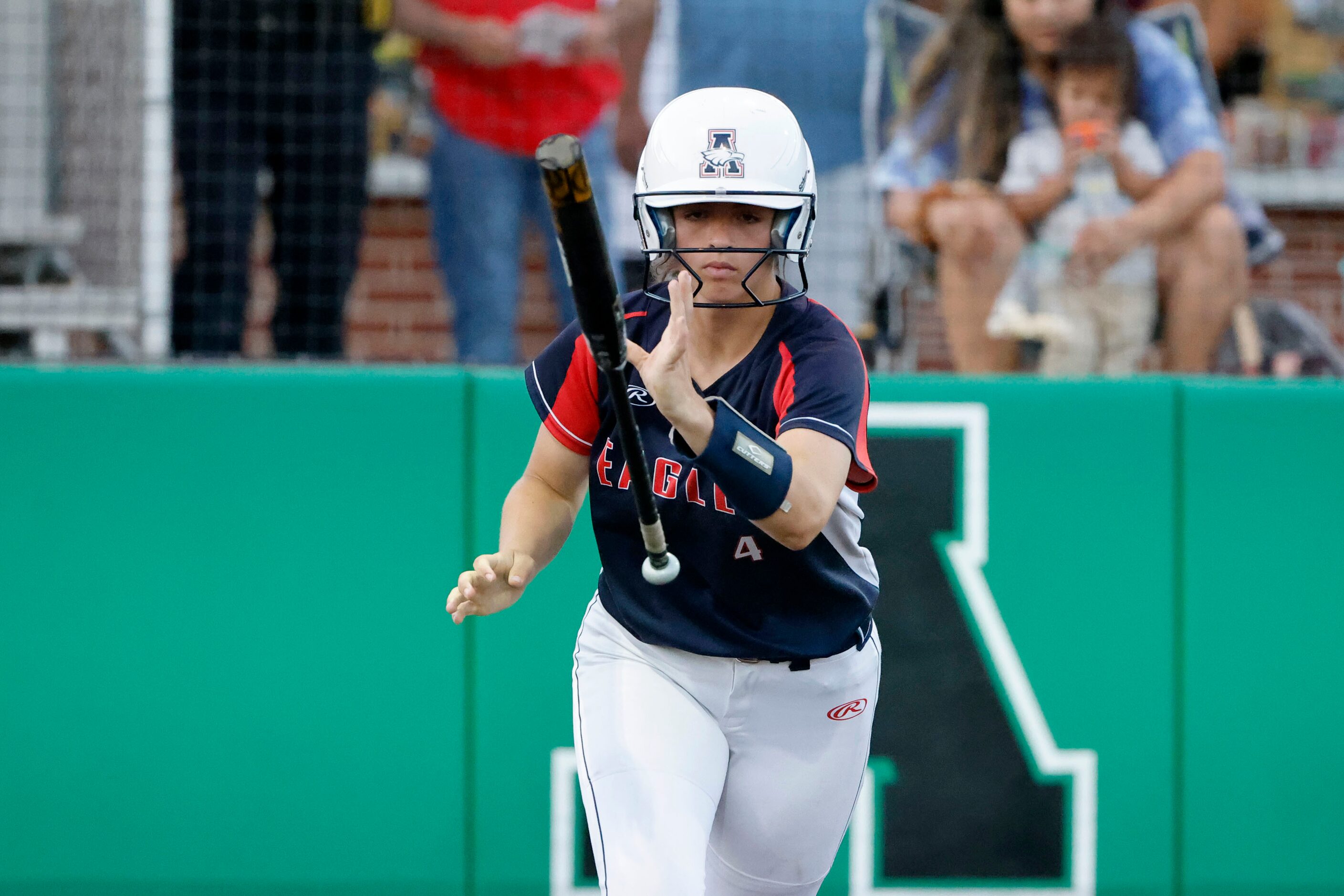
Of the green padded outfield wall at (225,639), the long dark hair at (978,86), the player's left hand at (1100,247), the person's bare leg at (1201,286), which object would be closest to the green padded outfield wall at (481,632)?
the green padded outfield wall at (225,639)

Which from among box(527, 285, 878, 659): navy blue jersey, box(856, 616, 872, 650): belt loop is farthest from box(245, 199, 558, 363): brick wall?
box(856, 616, 872, 650): belt loop

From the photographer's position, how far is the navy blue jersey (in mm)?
2926

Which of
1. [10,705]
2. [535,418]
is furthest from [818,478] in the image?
[10,705]

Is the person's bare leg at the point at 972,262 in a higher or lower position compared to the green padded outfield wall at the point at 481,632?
higher

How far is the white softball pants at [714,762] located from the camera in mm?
2879

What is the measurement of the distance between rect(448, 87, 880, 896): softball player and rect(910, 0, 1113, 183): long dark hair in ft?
8.49

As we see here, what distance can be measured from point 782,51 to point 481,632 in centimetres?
238

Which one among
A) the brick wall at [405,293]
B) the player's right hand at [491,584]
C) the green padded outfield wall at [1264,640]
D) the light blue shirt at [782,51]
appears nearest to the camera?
the player's right hand at [491,584]

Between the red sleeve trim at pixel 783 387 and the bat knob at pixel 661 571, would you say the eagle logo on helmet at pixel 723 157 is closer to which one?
the red sleeve trim at pixel 783 387

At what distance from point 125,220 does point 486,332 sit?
4.03ft

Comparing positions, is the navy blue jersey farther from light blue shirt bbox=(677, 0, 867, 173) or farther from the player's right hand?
light blue shirt bbox=(677, 0, 867, 173)

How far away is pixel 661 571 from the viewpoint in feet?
8.63

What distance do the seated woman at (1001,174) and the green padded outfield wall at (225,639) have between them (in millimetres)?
1971

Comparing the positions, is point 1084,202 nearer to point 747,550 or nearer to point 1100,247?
point 1100,247
